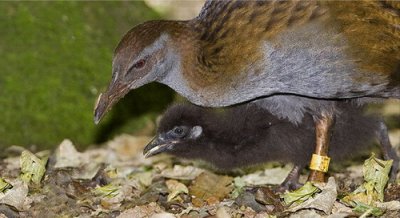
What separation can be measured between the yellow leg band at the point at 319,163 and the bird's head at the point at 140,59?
1.33 metres

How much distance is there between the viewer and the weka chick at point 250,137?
858 cm

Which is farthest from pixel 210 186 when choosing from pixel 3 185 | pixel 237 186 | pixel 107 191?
pixel 3 185

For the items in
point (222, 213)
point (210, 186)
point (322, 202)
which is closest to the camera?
point (222, 213)

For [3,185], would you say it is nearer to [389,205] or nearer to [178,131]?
[178,131]

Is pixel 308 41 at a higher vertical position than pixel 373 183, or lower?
higher

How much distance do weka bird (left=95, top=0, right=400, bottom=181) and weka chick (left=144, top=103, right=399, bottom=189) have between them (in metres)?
0.65

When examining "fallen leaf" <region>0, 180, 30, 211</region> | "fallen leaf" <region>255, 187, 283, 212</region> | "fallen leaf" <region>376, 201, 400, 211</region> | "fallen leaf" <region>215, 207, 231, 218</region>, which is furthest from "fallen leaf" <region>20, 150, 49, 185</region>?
"fallen leaf" <region>376, 201, 400, 211</region>

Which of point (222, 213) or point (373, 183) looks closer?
point (222, 213)

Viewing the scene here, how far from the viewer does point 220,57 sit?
7.76 m

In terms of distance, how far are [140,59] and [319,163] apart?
1668 mm

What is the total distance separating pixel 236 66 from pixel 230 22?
0.34m

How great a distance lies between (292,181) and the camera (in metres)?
8.60

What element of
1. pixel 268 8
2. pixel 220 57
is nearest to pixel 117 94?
pixel 220 57

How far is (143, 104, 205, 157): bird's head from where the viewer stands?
28.2 feet
